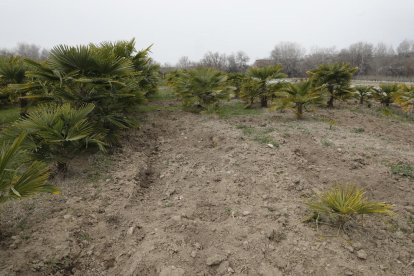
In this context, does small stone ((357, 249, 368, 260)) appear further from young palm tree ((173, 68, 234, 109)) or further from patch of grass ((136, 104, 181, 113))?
patch of grass ((136, 104, 181, 113))

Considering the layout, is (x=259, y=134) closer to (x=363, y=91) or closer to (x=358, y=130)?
(x=358, y=130)

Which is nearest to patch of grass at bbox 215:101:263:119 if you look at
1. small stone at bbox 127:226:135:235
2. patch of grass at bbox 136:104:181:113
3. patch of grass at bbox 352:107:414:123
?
patch of grass at bbox 136:104:181:113

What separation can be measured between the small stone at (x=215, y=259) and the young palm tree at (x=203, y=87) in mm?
6228

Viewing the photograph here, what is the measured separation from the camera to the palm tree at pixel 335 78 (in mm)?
8891

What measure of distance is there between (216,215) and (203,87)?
A: 5.88 metres

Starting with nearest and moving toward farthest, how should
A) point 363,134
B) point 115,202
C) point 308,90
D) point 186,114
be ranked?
1. point 115,202
2. point 363,134
3. point 308,90
4. point 186,114

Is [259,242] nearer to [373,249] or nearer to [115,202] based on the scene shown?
[373,249]

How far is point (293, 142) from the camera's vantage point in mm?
5090

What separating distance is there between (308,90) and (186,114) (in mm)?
3556

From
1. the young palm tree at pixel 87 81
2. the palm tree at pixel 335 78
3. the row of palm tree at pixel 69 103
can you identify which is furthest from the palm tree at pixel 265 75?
the young palm tree at pixel 87 81

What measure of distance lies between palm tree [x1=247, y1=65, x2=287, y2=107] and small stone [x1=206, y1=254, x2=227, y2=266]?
6.97m

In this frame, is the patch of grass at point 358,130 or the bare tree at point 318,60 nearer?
the patch of grass at point 358,130

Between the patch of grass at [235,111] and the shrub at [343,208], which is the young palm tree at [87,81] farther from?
the shrub at [343,208]

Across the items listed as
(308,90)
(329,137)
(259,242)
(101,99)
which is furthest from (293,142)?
(101,99)
